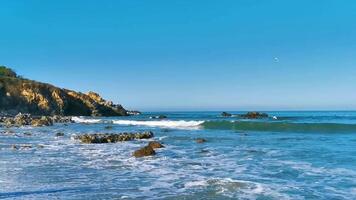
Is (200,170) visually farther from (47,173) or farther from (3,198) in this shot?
(3,198)

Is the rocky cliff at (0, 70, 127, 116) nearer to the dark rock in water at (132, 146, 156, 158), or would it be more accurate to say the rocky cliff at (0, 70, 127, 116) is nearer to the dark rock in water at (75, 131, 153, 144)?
the dark rock in water at (75, 131, 153, 144)

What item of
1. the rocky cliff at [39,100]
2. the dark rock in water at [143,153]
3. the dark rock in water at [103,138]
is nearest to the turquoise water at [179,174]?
the dark rock in water at [143,153]

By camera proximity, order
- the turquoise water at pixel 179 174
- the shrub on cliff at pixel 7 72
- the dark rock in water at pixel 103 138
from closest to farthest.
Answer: the turquoise water at pixel 179 174 < the dark rock in water at pixel 103 138 < the shrub on cliff at pixel 7 72

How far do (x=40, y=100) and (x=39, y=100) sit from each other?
0.21 metres

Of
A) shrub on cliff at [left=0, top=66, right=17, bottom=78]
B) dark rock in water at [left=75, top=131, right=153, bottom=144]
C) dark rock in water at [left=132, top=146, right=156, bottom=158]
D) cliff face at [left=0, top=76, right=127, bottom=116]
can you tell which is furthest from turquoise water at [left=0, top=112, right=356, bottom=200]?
shrub on cliff at [left=0, top=66, right=17, bottom=78]

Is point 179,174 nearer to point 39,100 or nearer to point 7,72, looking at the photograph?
point 39,100

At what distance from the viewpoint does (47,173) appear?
17109 mm

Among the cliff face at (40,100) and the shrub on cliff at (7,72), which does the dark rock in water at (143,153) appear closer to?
the cliff face at (40,100)

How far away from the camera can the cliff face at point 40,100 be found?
100250mm

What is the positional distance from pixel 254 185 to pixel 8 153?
574 inches

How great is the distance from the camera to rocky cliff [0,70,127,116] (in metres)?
100

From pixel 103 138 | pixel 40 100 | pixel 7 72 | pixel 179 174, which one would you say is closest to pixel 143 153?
pixel 179 174

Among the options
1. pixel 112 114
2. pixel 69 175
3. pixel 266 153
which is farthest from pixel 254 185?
pixel 112 114

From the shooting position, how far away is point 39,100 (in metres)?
105
